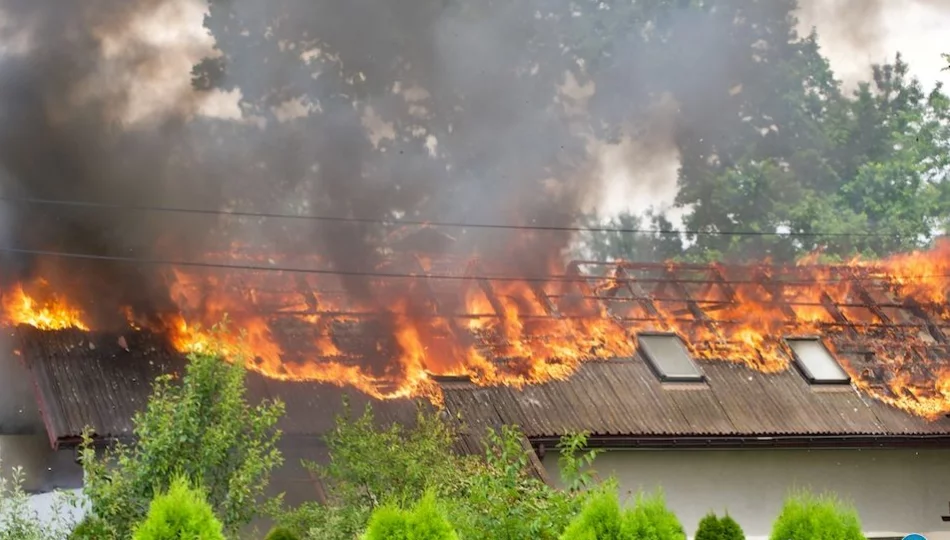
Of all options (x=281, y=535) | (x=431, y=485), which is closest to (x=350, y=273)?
(x=431, y=485)

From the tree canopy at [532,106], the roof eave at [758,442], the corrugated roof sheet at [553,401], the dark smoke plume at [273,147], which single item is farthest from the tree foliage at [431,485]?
the tree canopy at [532,106]

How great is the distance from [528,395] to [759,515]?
3.72 meters

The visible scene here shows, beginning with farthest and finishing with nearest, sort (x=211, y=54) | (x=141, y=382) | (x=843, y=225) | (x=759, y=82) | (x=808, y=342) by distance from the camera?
(x=843, y=225), (x=759, y=82), (x=808, y=342), (x=211, y=54), (x=141, y=382)

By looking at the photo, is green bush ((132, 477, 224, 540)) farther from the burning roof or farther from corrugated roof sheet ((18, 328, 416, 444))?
corrugated roof sheet ((18, 328, 416, 444))

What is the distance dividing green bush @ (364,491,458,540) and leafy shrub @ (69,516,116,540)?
2.77 m

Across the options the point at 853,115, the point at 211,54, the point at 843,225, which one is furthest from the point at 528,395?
the point at 853,115

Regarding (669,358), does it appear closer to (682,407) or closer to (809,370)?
(682,407)

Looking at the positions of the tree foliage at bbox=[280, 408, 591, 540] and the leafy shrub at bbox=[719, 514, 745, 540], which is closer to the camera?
the tree foliage at bbox=[280, 408, 591, 540]

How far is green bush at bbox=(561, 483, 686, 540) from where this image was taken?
9.66 meters

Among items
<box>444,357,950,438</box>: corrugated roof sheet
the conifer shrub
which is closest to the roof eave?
<box>444,357,950,438</box>: corrugated roof sheet

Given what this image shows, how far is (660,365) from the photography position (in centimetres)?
1792

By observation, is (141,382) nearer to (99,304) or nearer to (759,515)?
(99,304)

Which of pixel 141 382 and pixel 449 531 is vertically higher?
pixel 141 382

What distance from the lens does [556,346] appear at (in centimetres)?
1758
